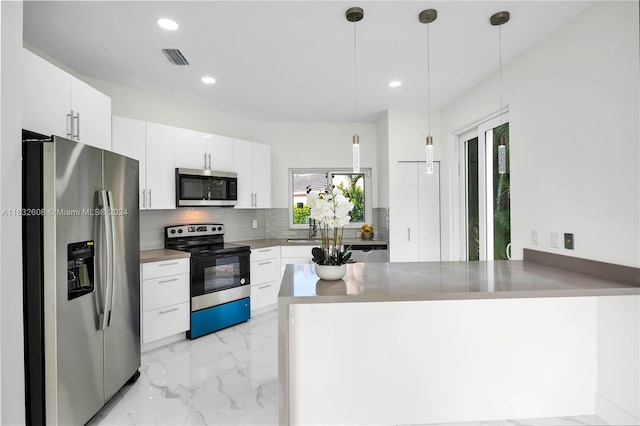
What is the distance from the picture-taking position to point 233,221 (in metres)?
4.68

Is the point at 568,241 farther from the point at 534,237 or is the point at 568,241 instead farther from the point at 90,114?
the point at 90,114

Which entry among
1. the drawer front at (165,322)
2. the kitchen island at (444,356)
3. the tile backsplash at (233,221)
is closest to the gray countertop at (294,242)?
the tile backsplash at (233,221)

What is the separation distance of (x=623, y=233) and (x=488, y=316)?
879 mm

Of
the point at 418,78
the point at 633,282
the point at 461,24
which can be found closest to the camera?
the point at 633,282

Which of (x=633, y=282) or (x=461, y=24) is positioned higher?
(x=461, y=24)

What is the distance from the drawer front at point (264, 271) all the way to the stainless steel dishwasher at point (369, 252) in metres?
1.00

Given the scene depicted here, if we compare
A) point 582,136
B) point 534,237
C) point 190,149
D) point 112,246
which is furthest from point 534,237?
point 190,149

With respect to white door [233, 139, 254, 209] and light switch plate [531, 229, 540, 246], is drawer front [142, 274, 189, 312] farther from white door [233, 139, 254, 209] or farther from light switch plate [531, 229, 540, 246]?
light switch plate [531, 229, 540, 246]

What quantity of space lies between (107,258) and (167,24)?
5.32 ft

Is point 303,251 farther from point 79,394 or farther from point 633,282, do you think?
point 633,282

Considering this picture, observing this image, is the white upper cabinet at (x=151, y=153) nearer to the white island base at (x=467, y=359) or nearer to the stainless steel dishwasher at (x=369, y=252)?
the stainless steel dishwasher at (x=369, y=252)

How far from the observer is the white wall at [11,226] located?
1.66 meters

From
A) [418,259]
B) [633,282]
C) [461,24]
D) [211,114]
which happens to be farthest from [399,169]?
[633,282]

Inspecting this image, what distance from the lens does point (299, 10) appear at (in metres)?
2.23
